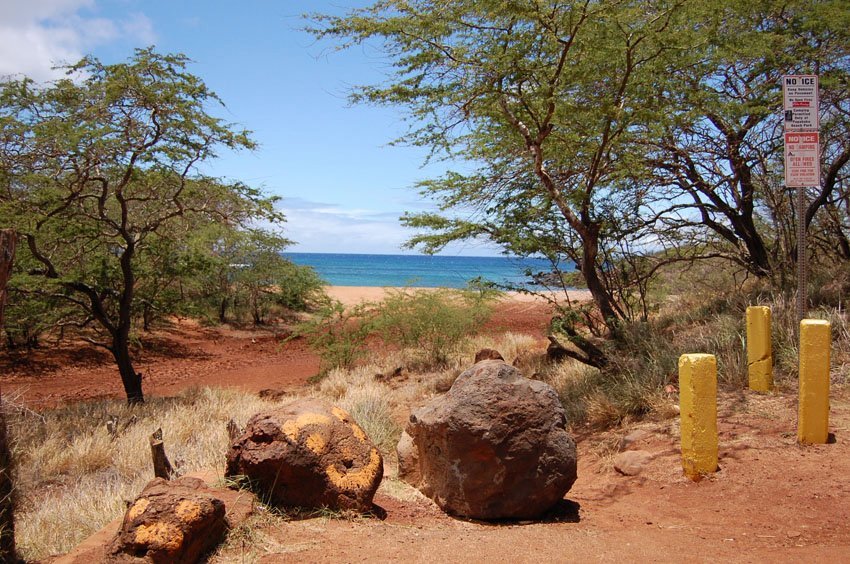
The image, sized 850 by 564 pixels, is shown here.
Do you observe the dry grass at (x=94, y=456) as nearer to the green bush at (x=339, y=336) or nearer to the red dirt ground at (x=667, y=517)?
the red dirt ground at (x=667, y=517)

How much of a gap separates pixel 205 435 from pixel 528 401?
→ 4630 mm

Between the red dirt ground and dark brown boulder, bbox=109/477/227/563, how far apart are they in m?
0.26

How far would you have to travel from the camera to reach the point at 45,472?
8141 millimetres

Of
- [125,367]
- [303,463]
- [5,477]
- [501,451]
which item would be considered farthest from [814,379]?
[125,367]

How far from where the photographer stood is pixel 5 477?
15.7 feet

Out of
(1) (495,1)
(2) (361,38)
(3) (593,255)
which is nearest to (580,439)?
(3) (593,255)

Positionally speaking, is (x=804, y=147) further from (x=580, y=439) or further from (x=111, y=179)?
(x=111, y=179)

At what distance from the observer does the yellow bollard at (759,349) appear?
740cm

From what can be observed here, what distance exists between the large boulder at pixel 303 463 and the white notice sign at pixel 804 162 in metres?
5.52

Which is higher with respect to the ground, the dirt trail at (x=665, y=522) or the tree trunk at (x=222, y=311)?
the tree trunk at (x=222, y=311)

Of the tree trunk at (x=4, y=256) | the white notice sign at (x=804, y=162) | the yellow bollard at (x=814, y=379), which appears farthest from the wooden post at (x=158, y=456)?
the white notice sign at (x=804, y=162)

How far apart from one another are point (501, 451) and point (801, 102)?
5.20 metres

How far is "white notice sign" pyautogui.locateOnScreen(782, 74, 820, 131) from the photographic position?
7309mm

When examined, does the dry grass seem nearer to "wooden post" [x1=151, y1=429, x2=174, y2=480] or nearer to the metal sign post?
"wooden post" [x1=151, y1=429, x2=174, y2=480]
